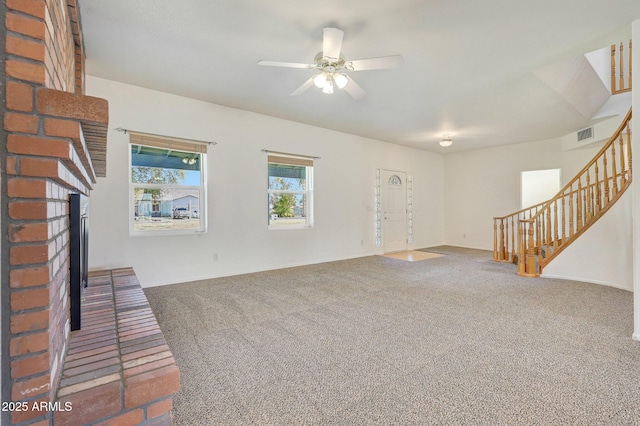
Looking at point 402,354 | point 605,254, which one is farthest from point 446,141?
point 402,354

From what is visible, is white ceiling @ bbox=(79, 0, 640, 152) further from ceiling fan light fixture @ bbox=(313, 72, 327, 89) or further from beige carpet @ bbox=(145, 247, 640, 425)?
beige carpet @ bbox=(145, 247, 640, 425)

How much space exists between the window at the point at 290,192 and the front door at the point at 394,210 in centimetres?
209

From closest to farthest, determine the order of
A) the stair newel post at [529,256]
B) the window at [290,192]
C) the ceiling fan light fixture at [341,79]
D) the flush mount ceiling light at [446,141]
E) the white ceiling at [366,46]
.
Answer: the white ceiling at [366,46]
the ceiling fan light fixture at [341,79]
the stair newel post at [529,256]
the window at [290,192]
the flush mount ceiling light at [446,141]

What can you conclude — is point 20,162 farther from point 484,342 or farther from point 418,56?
point 418,56

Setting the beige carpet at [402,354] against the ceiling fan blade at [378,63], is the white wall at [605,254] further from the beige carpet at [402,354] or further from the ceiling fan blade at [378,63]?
the ceiling fan blade at [378,63]

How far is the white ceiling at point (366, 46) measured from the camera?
2281 mm

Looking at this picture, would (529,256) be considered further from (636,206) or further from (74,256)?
(74,256)

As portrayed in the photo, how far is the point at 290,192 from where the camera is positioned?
5.29m

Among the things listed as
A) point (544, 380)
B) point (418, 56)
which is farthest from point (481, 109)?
point (544, 380)

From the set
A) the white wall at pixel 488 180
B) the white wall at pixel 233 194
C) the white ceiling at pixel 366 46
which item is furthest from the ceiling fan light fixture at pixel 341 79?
the white wall at pixel 488 180

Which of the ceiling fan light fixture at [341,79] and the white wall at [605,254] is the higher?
the ceiling fan light fixture at [341,79]

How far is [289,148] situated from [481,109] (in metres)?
3.17

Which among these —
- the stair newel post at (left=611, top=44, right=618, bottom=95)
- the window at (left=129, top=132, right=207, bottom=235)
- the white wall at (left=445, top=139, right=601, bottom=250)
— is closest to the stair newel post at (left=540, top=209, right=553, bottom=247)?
the stair newel post at (left=611, top=44, right=618, bottom=95)

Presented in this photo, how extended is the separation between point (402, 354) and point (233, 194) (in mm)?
3386
